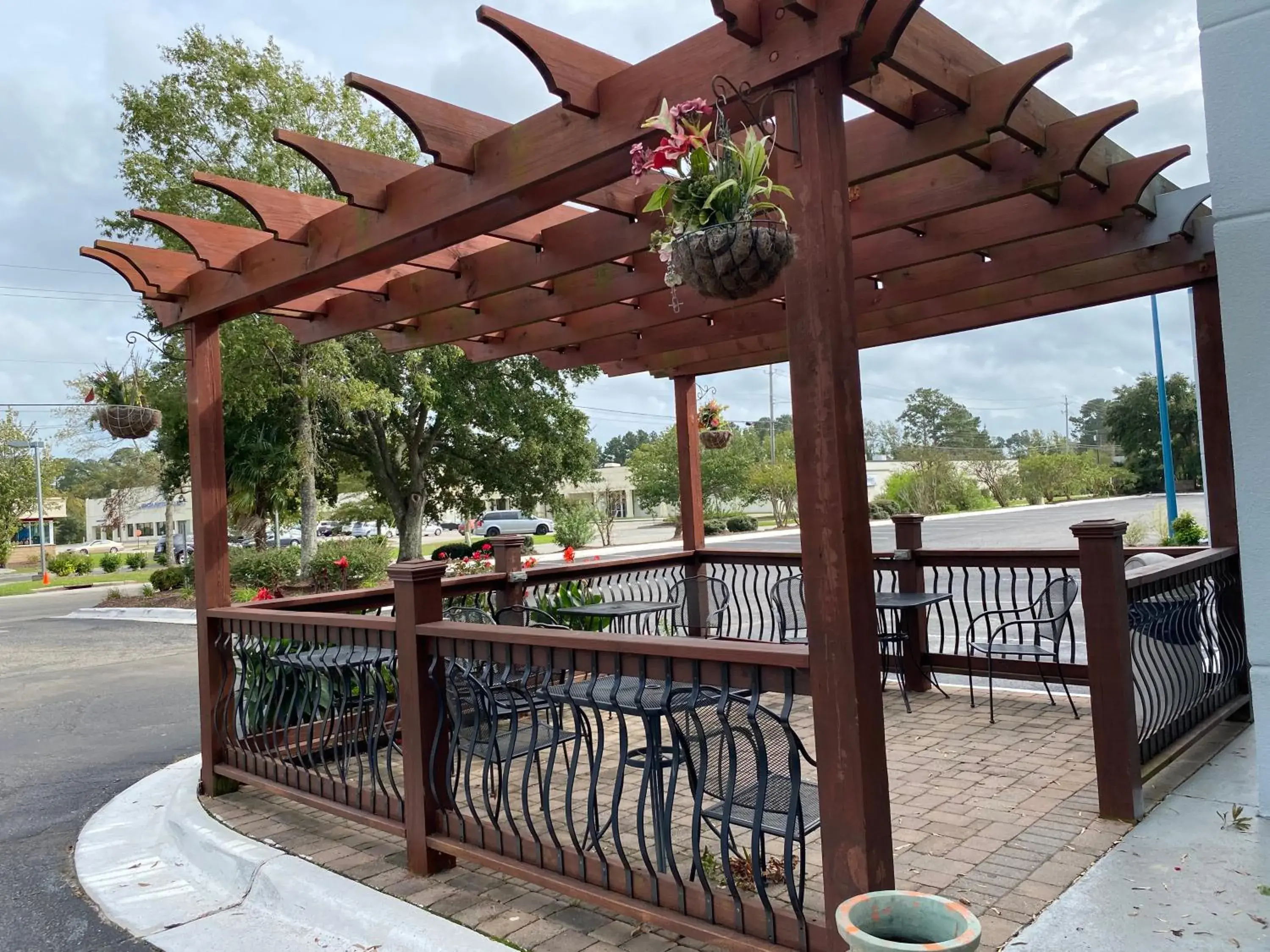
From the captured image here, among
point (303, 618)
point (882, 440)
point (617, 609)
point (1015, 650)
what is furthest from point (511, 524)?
point (303, 618)

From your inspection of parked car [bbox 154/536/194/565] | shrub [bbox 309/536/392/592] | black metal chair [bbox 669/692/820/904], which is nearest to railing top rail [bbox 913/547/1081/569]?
black metal chair [bbox 669/692/820/904]

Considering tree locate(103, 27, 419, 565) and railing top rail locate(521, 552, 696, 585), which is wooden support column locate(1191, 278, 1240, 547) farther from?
tree locate(103, 27, 419, 565)

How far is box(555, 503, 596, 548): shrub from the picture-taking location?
25.4 meters

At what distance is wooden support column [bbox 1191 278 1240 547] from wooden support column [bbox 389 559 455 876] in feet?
14.3

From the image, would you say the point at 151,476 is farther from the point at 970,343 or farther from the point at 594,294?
the point at 970,343

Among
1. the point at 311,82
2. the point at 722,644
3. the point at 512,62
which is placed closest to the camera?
the point at 722,644

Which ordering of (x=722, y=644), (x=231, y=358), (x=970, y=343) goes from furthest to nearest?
(x=970, y=343) < (x=231, y=358) < (x=722, y=644)

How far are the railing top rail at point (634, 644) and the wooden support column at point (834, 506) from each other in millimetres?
139

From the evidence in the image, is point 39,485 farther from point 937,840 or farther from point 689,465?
point 937,840

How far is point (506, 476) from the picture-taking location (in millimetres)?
19141

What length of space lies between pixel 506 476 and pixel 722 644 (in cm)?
1697

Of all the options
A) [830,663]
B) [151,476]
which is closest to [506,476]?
[830,663]

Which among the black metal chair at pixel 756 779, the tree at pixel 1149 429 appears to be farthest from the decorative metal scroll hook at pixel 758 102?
the tree at pixel 1149 429

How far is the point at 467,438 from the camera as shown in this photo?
18.9 metres
